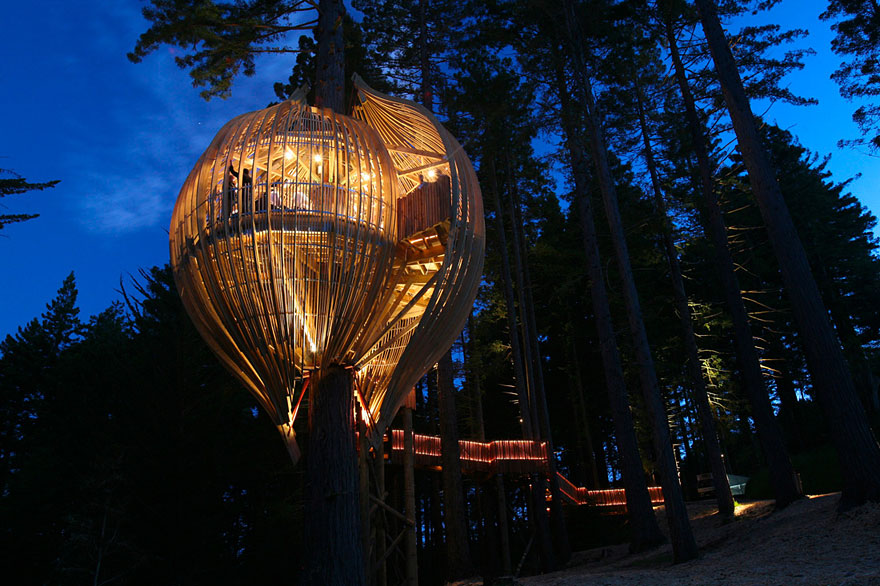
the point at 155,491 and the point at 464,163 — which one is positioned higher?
the point at 464,163

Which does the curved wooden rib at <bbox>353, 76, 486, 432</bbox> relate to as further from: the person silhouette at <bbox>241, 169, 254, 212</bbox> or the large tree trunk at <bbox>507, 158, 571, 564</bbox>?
the large tree trunk at <bbox>507, 158, 571, 564</bbox>

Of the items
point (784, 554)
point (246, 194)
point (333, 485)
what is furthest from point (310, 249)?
point (784, 554)

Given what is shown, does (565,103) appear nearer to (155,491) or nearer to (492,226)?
(492,226)

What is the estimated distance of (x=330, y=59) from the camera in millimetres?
6660

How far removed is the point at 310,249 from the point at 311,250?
0.01 meters

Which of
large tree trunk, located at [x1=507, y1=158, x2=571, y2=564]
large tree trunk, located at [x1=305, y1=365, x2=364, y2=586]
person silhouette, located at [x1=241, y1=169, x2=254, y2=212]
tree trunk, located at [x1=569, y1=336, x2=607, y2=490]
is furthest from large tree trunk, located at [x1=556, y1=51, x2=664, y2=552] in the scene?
tree trunk, located at [x1=569, y1=336, x2=607, y2=490]

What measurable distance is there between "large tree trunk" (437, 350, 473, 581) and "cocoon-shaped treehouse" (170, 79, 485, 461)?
7300mm

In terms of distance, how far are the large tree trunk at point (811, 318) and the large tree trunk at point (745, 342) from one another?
3.06 metres

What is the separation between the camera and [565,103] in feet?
42.9

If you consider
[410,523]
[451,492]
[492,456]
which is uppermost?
[492,456]

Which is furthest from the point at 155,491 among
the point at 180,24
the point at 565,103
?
the point at 565,103

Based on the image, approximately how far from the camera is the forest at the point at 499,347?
312 inches

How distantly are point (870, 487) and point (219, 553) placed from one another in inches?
379

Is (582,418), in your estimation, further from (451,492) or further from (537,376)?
(451,492)
